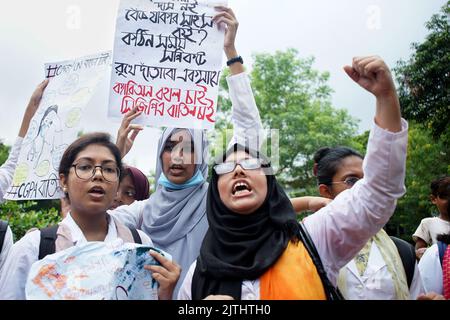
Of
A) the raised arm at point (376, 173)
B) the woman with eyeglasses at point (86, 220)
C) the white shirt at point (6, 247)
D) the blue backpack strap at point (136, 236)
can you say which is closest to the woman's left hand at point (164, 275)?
the woman with eyeglasses at point (86, 220)

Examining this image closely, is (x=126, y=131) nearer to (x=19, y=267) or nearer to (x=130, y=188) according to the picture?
(x=130, y=188)

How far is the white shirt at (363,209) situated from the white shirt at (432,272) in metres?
1.10

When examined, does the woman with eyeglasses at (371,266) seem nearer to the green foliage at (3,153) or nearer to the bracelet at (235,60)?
the bracelet at (235,60)

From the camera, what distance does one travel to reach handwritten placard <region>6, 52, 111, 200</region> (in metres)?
3.24

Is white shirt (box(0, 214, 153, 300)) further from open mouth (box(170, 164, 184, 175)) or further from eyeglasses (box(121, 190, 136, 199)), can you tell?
eyeglasses (box(121, 190, 136, 199))

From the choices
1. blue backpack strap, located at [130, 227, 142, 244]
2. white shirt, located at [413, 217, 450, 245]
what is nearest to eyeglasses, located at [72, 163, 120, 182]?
blue backpack strap, located at [130, 227, 142, 244]

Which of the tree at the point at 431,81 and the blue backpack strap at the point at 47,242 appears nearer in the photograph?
the blue backpack strap at the point at 47,242

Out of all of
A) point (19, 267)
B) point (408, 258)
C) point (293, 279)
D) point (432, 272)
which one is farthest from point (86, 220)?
point (432, 272)

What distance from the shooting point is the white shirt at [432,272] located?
2.89 meters

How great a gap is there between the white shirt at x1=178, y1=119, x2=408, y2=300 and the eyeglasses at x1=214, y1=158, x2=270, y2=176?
1.13 feet

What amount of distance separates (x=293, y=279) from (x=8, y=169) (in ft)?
7.48

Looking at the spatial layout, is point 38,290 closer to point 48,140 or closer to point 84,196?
point 84,196

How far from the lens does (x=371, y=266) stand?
250 centimetres
